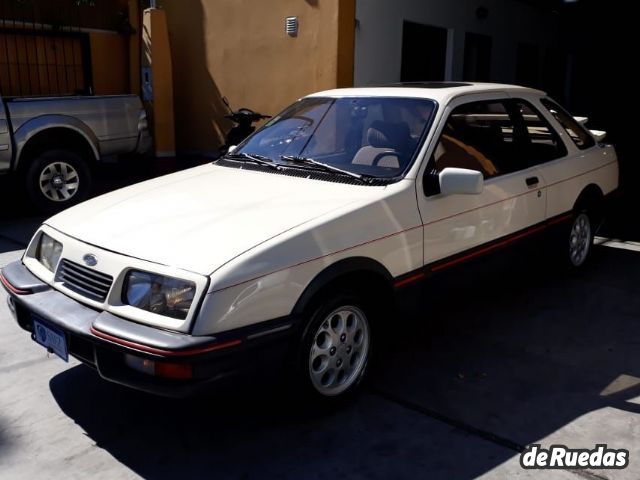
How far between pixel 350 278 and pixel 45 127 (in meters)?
5.85

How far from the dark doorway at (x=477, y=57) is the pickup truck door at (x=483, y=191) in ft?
25.9

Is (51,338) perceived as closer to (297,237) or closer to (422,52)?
(297,237)

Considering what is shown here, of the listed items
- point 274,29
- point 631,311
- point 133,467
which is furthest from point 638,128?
point 133,467

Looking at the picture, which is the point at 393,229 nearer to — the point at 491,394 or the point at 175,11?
the point at 491,394

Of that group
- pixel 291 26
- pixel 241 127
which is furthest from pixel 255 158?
pixel 291 26

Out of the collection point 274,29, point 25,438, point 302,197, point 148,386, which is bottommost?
point 25,438

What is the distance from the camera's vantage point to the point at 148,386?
284 cm

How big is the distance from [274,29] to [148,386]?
7.83 metres

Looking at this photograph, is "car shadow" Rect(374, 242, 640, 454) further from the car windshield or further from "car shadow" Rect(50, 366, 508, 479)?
the car windshield

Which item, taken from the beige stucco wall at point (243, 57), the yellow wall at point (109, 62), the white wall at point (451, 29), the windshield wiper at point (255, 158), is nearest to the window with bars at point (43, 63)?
the yellow wall at point (109, 62)

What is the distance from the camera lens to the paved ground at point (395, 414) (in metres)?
3.06

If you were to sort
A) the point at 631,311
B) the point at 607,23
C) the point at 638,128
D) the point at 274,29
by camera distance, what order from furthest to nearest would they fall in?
Result: the point at 607,23 < the point at 638,128 < the point at 274,29 < the point at 631,311

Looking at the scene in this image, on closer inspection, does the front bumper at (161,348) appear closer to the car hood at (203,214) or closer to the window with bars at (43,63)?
the car hood at (203,214)

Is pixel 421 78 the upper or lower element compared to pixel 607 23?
lower
